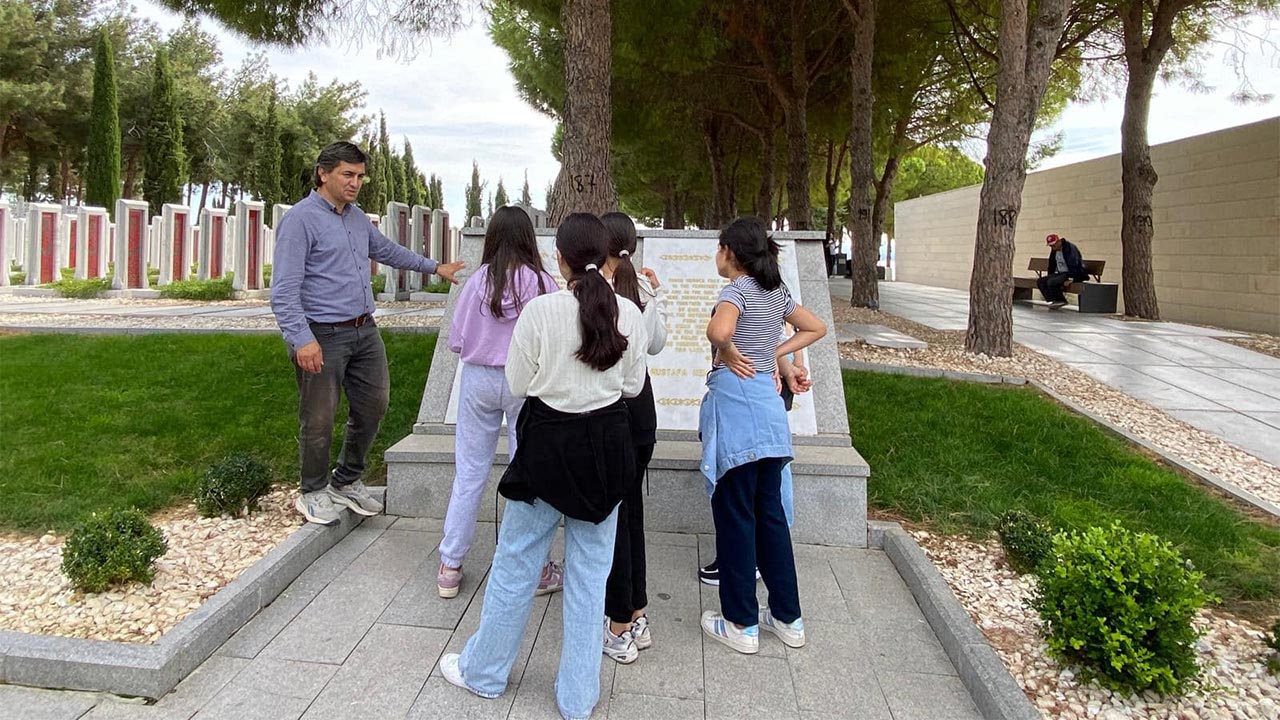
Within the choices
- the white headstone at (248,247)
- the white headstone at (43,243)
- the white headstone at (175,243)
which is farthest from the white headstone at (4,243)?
the white headstone at (248,247)

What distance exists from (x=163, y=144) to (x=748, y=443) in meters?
35.4

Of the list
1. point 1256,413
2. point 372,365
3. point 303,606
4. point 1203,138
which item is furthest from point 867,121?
point 303,606

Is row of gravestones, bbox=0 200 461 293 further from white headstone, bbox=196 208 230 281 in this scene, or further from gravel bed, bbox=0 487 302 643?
gravel bed, bbox=0 487 302 643

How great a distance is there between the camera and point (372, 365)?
378 cm

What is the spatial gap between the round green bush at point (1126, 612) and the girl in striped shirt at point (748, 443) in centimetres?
97

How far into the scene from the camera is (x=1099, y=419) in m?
5.99

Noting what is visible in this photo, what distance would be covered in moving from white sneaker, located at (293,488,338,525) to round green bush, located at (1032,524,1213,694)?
10.8 feet

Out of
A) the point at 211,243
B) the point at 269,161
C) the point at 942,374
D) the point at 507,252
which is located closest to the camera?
the point at 507,252

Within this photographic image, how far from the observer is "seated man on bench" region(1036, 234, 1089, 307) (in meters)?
15.1

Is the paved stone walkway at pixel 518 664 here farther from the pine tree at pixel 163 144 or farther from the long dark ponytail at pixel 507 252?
the pine tree at pixel 163 144

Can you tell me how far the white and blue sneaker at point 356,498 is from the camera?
3951mm

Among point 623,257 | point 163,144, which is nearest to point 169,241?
point 163,144

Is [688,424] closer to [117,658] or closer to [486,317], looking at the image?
[486,317]

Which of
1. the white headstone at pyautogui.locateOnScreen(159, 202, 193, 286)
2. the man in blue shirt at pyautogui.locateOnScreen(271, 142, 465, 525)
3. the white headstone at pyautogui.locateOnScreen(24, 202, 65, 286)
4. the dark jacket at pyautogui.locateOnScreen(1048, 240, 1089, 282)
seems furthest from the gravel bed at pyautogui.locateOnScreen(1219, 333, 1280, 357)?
the white headstone at pyautogui.locateOnScreen(24, 202, 65, 286)
